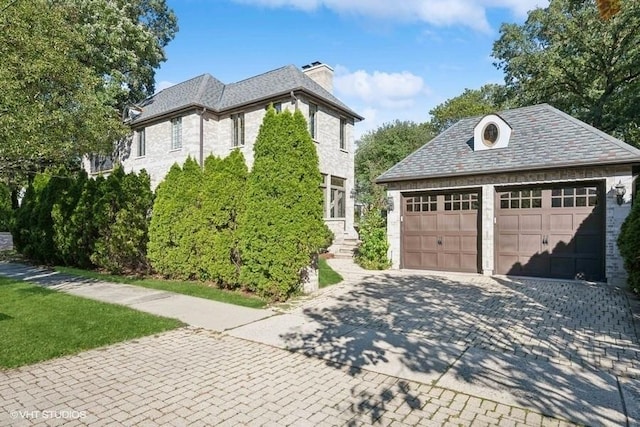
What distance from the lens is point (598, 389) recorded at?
3539mm

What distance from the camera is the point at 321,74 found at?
1802 centimetres

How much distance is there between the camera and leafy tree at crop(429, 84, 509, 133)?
33.7 m

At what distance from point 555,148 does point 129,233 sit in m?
11.9

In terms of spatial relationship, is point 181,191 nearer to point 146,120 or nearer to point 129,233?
point 129,233

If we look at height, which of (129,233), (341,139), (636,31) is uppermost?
(636,31)

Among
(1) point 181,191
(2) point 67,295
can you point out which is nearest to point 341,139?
(1) point 181,191

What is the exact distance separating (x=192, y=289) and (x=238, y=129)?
1011 cm

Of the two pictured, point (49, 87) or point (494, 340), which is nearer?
point (494, 340)

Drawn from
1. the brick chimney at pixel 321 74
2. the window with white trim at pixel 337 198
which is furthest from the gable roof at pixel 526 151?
the brick chimney at pixel 321 74

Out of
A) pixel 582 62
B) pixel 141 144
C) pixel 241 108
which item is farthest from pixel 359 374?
pixel 582 62

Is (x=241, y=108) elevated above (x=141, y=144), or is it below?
above

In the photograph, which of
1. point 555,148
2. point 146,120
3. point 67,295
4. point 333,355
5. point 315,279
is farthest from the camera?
point 146,120

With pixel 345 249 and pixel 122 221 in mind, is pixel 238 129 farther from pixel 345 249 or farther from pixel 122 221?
pixel 122 221

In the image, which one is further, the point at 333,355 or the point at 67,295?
the point at 67,295
